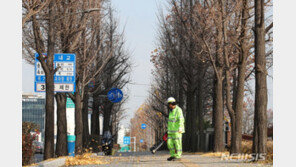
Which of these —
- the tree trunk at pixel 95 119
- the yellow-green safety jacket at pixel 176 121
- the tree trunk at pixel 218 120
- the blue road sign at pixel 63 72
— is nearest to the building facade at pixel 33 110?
the tree trunk at pixel 95 119

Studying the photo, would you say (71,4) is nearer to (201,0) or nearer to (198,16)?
(198,16)

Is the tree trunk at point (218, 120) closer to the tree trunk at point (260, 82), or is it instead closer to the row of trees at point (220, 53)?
the row of trees at point (220, 53)

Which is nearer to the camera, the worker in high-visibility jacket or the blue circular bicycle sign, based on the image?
the worker in high-visibility jacket

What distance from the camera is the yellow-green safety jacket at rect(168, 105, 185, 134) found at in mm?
15297

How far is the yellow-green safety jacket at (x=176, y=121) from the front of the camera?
50.2ft

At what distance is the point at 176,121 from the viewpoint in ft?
50.6

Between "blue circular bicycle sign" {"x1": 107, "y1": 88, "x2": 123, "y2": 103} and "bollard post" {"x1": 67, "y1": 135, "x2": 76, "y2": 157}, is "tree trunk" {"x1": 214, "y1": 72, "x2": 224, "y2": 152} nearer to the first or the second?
"bollard post" {"x1": 67, "y1": 135, "x2": 76, "y2": 157}

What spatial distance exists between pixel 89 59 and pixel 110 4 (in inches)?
499

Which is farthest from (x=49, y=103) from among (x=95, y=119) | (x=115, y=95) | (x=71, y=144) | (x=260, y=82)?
(x=95, y=119)

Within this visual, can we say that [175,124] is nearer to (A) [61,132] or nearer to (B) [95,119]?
(A) [61,132]

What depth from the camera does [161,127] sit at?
61.1m

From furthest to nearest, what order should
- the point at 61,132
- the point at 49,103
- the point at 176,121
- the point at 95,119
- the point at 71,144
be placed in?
the point at 95,119 < the point at 71,144 < the point at 61,132 < the point at 49,103 < the point at 176,121

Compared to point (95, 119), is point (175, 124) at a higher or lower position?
higher

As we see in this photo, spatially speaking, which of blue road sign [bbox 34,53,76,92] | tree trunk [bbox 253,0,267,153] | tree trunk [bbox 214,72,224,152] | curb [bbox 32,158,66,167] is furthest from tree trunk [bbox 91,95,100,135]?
tree trunk [bbox 253,0,267,153]
